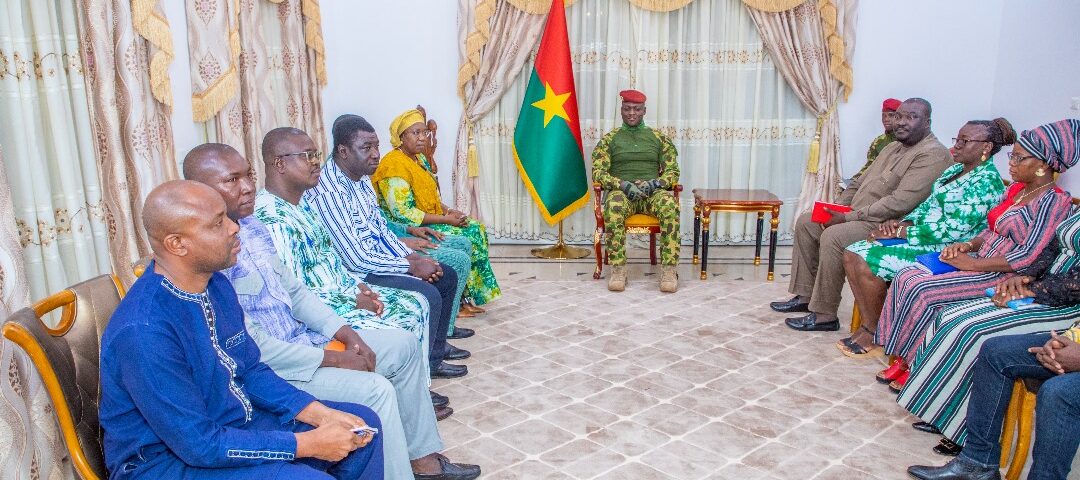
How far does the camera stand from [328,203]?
11.8 feet

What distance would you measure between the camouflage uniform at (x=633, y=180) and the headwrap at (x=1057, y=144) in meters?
2.43

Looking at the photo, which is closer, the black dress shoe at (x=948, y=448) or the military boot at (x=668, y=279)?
the black dress shoe at (x=948, y=448)

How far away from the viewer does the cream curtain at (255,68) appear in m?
3.89

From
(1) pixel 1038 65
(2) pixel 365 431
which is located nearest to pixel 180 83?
(2) pixel 365 431

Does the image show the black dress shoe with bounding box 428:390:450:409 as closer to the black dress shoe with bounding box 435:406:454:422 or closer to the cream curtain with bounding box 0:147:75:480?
the black dress shoe with bounding box 435:406:454:422

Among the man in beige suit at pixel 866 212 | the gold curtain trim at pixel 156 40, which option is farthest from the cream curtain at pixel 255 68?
the man in beige suit at pixel 866 212

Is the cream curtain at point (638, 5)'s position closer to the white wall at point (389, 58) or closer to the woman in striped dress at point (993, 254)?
the white wall at point (389, 58)

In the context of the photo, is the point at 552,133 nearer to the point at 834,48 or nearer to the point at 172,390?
the point at 834,48

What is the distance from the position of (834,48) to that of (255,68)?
4.18 metres

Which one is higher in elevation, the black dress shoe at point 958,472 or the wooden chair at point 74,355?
the wooden chair at point 74,355

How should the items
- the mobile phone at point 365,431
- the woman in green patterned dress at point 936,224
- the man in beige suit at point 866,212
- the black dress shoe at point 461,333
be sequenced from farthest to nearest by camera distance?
the black dress shoe at point 461,333 < the man in beige suit at point 866,212 < the woman in green patterned dress at point 936,224 < the mobile phone at point 365,431

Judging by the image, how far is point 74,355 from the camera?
196 centimetres

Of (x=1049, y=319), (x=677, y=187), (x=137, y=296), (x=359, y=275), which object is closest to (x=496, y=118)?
(x=677, y=187)

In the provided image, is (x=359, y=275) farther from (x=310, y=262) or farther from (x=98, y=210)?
(x=98, y=210)
